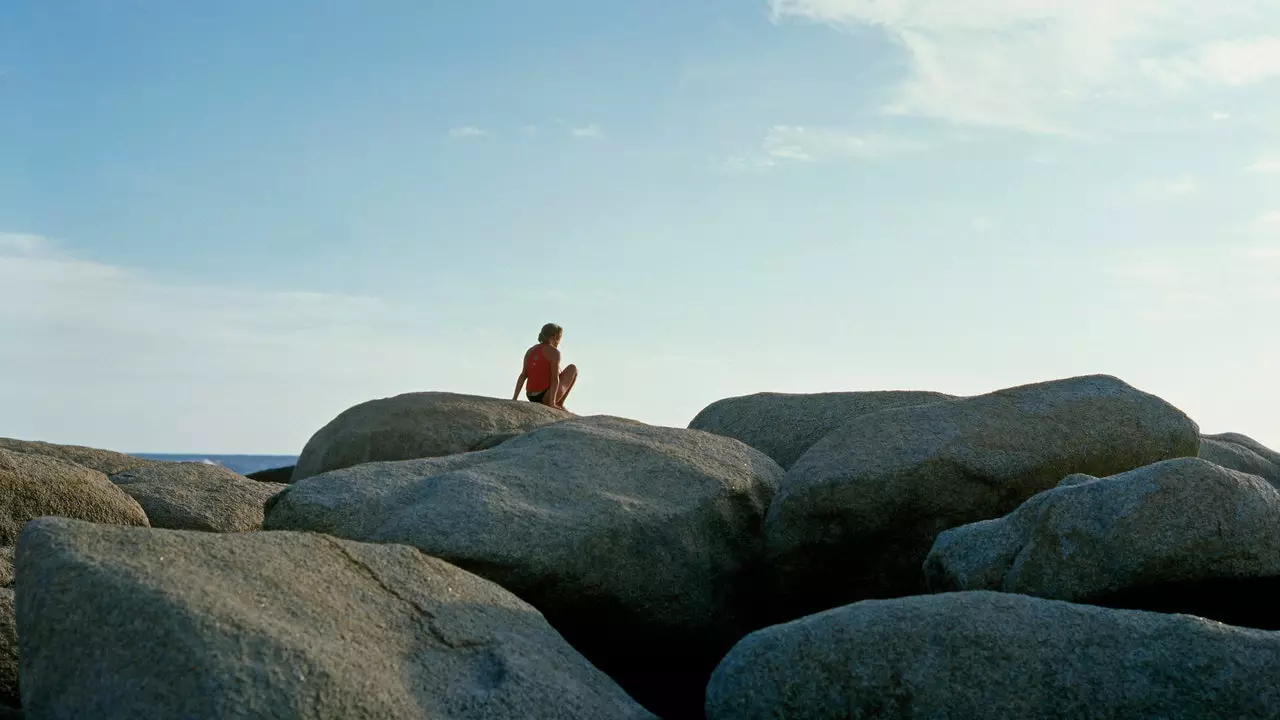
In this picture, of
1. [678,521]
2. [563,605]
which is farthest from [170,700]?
[678,521]

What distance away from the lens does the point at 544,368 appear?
1512 centimetres

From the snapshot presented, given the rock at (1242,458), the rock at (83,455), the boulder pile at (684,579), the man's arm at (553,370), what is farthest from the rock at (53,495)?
the rock at (1242,458)

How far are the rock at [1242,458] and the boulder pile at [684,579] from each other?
123 inches

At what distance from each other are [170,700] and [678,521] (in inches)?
142

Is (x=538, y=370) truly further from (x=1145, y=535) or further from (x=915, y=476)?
(x=1145, y=535)

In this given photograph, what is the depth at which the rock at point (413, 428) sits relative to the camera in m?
11.2

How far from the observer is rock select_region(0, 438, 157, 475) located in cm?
1092

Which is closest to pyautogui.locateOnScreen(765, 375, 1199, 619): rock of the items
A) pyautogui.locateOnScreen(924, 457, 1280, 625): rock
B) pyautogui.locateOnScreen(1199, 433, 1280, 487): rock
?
pyautogui.locateOnScreen(924, 457, 1280, 625): rock

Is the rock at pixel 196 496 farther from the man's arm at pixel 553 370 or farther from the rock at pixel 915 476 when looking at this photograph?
the man's arm at pixel 553 370

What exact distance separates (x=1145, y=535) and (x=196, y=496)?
677 centimetres

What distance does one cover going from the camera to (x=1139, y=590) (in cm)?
598

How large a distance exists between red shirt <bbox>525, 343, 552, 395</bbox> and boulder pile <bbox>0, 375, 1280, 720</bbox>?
558 centimetres

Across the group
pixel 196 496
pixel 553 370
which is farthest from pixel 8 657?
pixel 553 370

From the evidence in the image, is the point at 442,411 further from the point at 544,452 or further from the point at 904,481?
the point at 904,481
